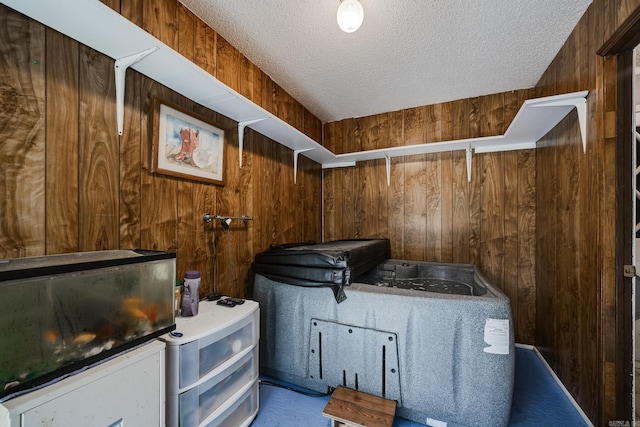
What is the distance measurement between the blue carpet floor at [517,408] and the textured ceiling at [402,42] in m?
2.19

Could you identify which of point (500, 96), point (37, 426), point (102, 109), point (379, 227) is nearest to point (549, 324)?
point (379, 227)

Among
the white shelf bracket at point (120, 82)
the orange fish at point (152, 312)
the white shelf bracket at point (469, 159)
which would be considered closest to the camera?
the orange fish at point (152, 312)

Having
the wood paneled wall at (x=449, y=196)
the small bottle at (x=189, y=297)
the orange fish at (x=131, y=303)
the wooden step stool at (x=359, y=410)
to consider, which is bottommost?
the wooden step stool at (x=359, y=410)

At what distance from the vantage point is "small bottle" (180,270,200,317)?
3.88 feet

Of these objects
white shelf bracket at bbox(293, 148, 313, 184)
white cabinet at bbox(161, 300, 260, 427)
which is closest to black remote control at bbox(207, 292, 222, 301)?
white cabinet at bbox(161, 300, 260, 427)

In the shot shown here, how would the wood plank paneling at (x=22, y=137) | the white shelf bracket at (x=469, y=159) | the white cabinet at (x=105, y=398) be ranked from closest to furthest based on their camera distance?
the white cabinet at (x=105, y=398) < the wood plank paneling at (x=22, y=137) < the white shelf bracket at (x=469, y=159)

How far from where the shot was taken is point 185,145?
1368 millimetres

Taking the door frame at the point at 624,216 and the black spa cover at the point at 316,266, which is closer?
the door frame at the point at 624,216

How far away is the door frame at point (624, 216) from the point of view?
115 centimetres

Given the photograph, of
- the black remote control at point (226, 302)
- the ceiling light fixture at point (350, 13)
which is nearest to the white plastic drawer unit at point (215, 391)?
the black remote control at point (226, 302)

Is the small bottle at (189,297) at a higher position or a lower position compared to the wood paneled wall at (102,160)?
lower

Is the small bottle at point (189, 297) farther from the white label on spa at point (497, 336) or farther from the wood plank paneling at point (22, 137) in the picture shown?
the white label on spa at point (497, 336)

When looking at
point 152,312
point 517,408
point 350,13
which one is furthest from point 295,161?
point 517,408

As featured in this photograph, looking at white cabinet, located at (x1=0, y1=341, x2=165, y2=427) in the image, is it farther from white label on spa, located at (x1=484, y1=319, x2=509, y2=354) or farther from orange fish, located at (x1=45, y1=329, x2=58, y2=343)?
white label on spa, located at (x1=484, y1=319, x2=509, y2=354)
